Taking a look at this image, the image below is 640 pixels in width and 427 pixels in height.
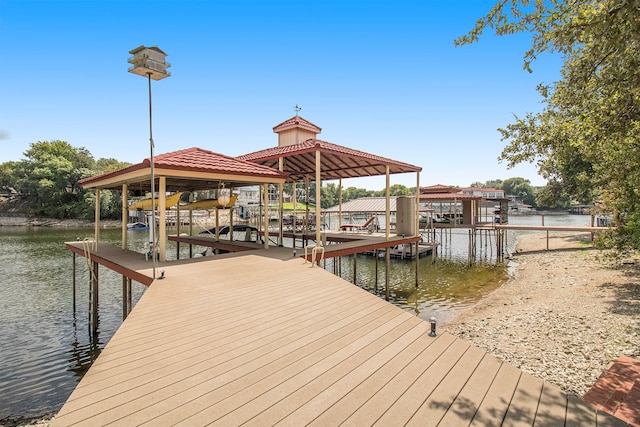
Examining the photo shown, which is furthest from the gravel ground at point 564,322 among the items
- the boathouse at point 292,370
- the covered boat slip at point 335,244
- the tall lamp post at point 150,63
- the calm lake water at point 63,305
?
the tall lamp post at point 150,63

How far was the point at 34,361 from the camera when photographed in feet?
29.9

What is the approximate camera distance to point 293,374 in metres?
3.55

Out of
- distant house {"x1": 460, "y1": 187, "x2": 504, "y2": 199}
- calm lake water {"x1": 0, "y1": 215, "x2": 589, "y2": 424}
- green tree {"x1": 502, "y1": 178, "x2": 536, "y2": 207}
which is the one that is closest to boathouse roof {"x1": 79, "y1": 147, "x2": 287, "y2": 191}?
calm lake water {"x1": 0, "y1": 215, "x2": 589, "y2": 424}

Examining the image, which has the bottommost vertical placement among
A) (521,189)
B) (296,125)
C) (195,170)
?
(195,170)

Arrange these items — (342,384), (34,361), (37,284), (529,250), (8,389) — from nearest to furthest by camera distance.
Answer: (342,384)
(8,389)
(34,361)
(37,284)
(529,250)

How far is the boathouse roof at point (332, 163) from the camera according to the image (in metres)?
12.2

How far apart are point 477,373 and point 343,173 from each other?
14.7 meters

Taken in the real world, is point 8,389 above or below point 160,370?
below

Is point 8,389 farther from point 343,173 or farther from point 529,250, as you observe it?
point 529,250

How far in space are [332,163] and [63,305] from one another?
13278 mm

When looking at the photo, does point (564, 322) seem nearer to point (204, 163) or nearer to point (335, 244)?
point (335, 244)

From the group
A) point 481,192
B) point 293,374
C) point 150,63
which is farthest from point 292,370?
point 481,192

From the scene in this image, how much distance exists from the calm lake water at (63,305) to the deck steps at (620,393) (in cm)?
712

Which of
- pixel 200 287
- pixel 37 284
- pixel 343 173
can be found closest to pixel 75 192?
pixel 37 284
